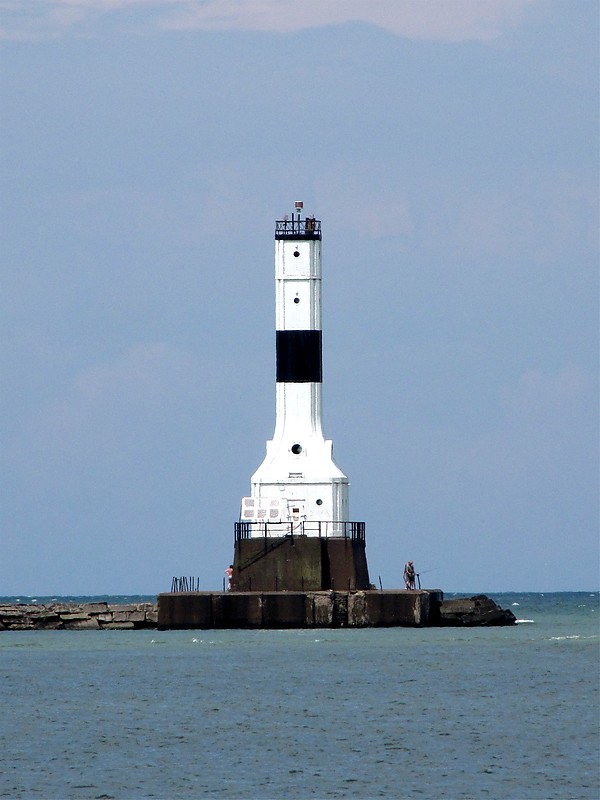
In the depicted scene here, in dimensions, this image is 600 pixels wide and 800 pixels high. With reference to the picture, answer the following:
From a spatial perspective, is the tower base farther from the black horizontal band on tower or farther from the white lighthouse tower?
the black horizontal band on tower

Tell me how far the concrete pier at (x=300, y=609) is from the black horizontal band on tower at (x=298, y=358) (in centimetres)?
605

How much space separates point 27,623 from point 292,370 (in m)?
15.4

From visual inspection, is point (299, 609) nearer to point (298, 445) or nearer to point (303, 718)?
point (298, 445)

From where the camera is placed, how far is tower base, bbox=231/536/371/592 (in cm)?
5672

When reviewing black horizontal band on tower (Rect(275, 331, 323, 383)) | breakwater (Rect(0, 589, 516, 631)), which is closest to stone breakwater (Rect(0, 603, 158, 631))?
breakwater (Rect(0, 589, 516, 631))

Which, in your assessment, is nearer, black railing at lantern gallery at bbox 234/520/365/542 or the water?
the water

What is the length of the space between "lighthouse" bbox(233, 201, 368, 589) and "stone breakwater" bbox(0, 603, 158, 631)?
816cm

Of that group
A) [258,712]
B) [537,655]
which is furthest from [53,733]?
[537,655]

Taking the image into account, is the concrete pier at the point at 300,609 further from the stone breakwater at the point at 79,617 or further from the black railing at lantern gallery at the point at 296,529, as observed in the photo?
the stone breakwater at the point at 79,617

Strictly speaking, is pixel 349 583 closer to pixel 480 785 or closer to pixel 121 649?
pixel 121 649

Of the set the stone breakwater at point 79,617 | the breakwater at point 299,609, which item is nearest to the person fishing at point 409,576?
the breakwater at point 299,609

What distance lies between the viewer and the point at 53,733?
35500 mm

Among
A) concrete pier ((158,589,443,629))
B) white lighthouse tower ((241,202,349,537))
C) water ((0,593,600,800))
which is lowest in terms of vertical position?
water ((0,593,600,800))

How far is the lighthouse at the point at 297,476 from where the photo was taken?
5706cm
